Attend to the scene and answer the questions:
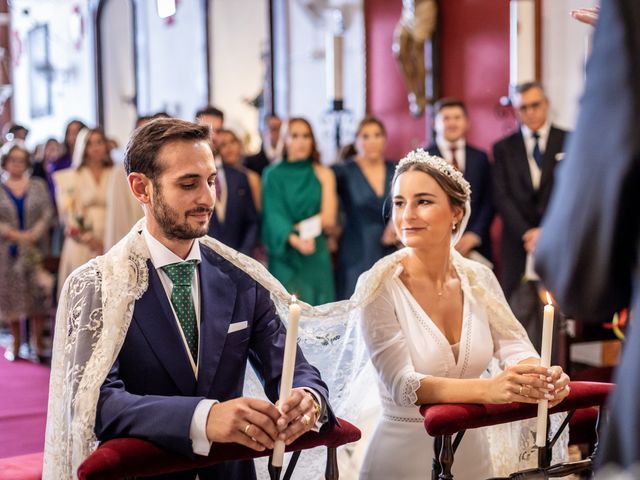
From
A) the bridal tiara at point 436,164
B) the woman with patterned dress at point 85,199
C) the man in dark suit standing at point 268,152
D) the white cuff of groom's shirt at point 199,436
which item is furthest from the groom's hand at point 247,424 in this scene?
the man in dark suit standing at point 268,152

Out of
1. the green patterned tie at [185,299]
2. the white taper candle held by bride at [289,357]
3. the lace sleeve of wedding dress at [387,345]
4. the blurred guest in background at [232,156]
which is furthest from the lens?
the blurred guest in background at [232,156]

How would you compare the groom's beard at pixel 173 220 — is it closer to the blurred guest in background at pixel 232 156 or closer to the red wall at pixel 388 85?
the blurred guest in background at pixel 232 156

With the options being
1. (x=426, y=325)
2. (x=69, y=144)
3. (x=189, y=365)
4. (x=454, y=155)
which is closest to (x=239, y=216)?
(x=454, y=155)

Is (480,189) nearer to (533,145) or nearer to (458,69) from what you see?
(533,145)

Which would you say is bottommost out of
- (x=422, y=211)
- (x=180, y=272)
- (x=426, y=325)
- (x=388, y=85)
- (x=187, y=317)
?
(x=426, y=325)

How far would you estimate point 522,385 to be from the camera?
2205 mm

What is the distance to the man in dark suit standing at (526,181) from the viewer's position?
481 centimetres

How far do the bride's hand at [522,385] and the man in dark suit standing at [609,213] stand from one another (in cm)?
119

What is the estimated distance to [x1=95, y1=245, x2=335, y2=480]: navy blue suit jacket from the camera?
74.0 inches

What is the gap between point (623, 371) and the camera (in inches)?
38.6

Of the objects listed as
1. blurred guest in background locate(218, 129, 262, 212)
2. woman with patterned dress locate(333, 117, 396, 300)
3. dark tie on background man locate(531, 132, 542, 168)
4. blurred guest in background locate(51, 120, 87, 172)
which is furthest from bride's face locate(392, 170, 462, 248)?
blurred guest in background locate(51, 120, 87, 172)

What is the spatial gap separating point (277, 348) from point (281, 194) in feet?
11.0

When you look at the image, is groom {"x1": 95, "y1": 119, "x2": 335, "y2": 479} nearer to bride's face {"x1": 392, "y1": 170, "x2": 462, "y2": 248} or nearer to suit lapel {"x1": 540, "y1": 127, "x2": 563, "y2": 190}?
bride's face {"x1": 392, "y1": 170, "x2": 462, "y2": 248}

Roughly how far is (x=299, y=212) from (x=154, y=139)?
342 centimetres
